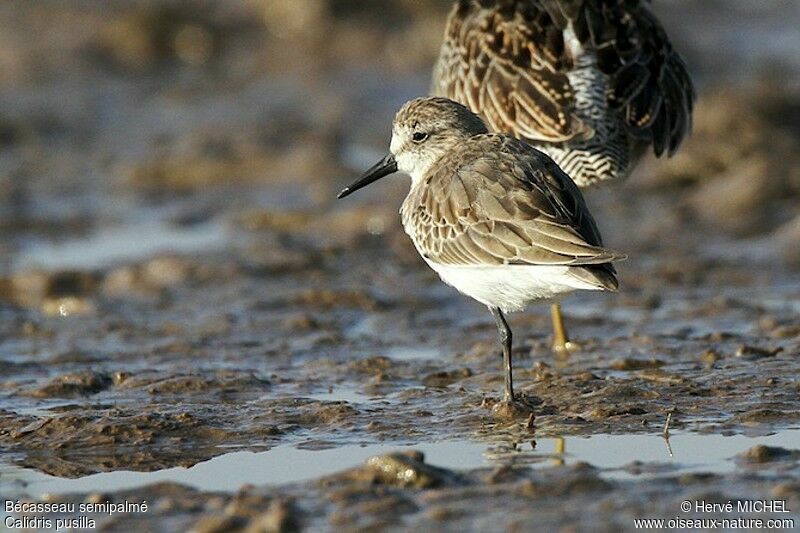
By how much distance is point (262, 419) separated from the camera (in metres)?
6.84

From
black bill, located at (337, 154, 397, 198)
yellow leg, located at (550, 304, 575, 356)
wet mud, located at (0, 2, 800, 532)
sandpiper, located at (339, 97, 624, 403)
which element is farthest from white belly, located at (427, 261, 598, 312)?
yellow leg, located at (550, 304, 575, 356)

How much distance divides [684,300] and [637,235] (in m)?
1.66

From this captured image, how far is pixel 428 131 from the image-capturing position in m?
7.60

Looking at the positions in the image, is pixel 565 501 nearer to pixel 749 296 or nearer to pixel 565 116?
pixel 565 116

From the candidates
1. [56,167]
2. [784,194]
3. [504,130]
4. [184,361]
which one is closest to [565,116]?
[504,130]

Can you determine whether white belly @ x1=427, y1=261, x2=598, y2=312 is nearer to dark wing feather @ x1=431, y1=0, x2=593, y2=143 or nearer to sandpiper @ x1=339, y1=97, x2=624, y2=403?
sandpiper @ x1=339, y1=97, x2=624, y2=403

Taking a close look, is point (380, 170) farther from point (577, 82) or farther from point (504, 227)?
point (504, 227)

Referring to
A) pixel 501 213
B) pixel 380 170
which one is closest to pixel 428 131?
pixel 380 170

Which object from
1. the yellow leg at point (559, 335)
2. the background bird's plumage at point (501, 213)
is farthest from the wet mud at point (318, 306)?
the background bird's plumage at point (501, 213)

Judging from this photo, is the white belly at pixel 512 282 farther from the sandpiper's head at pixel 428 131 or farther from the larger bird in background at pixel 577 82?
the larger bird in background at pixel 577 82

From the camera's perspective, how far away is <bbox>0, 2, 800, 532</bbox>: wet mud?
18.7 ft

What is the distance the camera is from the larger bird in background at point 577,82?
827 cm

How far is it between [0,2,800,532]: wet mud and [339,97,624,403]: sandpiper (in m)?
0.63

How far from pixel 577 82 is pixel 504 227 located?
6.99 feet
